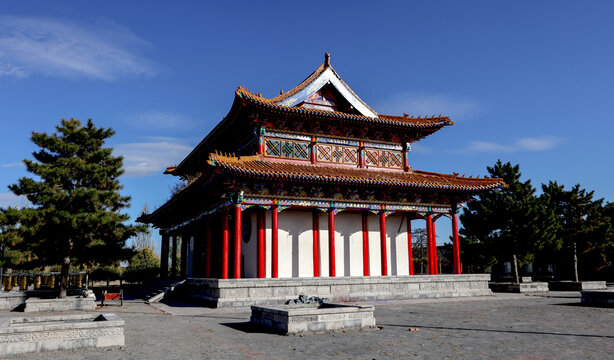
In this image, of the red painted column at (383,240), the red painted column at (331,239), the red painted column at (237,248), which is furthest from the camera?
the red painted column at (383,240)

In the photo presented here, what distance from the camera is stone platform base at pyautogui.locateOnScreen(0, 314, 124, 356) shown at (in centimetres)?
793

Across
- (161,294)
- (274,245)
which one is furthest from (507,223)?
(161,294)

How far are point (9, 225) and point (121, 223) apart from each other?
153 inches

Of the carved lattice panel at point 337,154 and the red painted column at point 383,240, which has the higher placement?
the carved lattice panel at point 337,154

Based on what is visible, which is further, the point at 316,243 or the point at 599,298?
the point at 316,243

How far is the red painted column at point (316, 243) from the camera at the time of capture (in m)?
21.1

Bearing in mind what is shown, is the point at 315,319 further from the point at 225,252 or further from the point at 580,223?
the point at 580,223

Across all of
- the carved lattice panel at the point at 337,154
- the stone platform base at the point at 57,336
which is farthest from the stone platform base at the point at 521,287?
the stone platform base at the point at 57,336

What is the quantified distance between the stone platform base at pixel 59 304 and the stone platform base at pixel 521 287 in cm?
2128

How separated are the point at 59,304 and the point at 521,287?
74.3 ft

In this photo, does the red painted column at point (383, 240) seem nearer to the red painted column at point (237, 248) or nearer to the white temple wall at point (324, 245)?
the white temple wall at point (324, 245)

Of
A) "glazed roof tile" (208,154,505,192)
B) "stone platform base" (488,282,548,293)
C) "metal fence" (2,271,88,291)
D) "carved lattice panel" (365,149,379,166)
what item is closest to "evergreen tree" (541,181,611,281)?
"stone platform base" (488,282,548,293)

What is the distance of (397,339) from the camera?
364 inches

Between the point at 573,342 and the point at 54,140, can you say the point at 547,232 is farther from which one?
the point at 54,140
